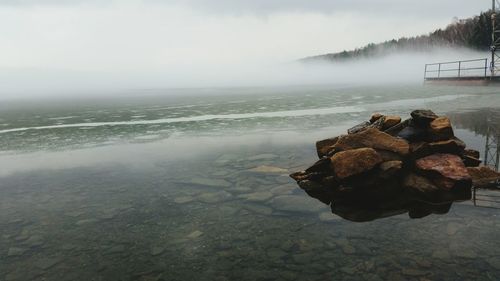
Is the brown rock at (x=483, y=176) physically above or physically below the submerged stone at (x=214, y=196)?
above

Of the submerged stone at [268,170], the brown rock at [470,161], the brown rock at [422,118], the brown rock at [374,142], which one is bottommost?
the submerged stone at [268,170]

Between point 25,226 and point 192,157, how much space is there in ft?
22.5

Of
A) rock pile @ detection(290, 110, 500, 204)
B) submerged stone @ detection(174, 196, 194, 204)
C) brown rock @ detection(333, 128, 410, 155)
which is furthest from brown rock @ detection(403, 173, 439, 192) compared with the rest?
submerged stone @ detection(174, 196, 194, 204)

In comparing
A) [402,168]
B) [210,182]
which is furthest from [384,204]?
[210,182]

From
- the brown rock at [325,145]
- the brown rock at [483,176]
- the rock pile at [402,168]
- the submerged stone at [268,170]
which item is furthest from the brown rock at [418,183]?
the submerged stone at [268,170]

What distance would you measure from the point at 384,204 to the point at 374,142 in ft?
5.99

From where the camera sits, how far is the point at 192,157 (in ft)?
48.1

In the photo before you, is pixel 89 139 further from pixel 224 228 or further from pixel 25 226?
pixel 224 228

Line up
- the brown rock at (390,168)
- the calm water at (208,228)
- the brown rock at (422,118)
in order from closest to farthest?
the calm water at (208,228) → the brown rock at (390,168) → the brown rock at (422,118)

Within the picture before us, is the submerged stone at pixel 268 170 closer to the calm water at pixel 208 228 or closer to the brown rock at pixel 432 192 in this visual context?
the calm water at pixel 208 228

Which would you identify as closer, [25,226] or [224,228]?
[224,228]

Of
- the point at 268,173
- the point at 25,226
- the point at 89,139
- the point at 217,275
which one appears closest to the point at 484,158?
the point at 268,173

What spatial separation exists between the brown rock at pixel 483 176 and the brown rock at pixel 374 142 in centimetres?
168

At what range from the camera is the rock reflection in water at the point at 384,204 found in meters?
8.37
